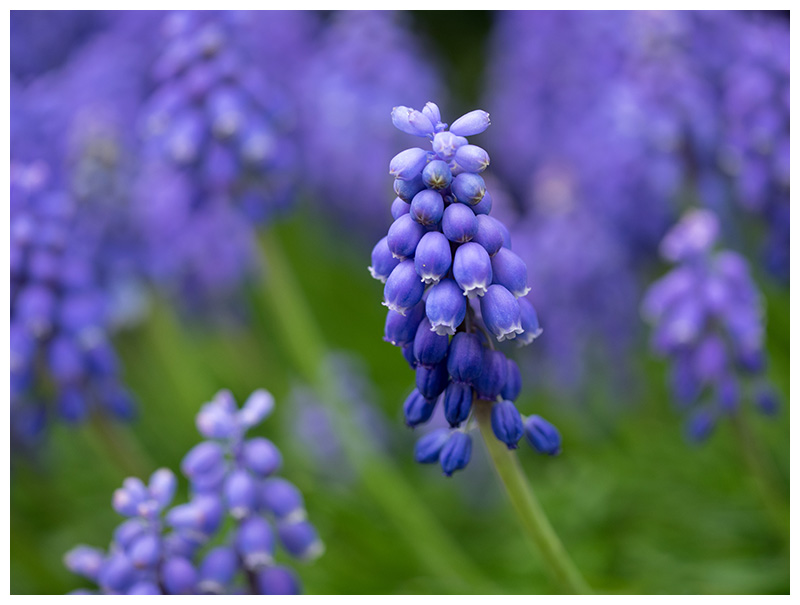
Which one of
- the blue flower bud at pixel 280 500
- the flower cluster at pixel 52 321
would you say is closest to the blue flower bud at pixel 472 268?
the blue flower bud at pixel 280 500

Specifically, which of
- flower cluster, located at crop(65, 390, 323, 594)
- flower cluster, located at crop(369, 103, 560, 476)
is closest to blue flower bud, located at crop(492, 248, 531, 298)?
flower cluster, located at crop(369, 103, 560, 476)

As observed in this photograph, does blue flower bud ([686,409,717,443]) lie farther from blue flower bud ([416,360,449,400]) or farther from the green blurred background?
blue flower bud ([416,360,449,400])

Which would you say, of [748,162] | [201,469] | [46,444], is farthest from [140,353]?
[748,162]

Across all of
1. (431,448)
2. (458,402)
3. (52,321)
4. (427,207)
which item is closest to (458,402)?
(458,402)

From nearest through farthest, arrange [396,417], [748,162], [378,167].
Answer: [748,162] → [396,417] → [378,167]
